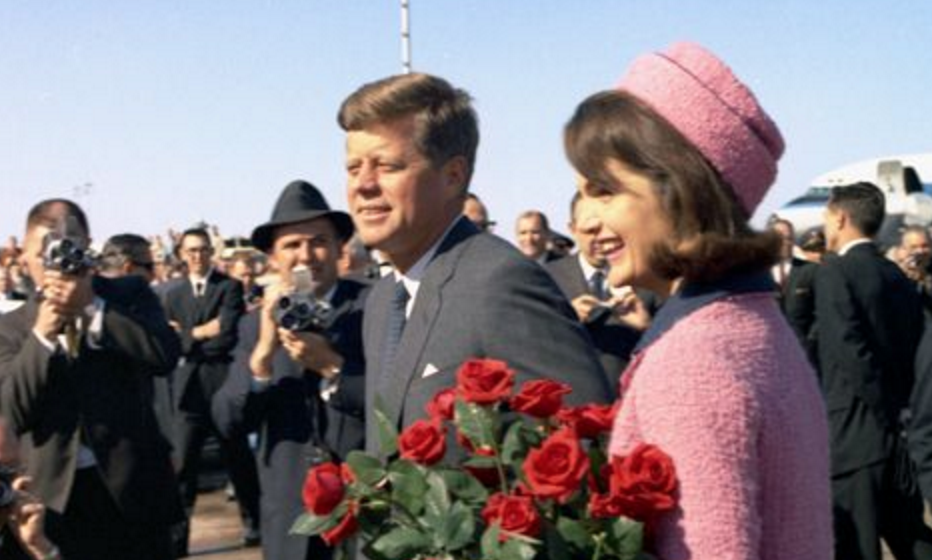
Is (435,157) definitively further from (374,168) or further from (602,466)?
(602,466)

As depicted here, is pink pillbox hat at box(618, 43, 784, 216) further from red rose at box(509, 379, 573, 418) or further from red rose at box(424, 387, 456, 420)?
red rose at box(424, 387, 456, 420)

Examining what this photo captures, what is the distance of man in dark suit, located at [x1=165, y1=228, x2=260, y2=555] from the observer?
9.17 meters

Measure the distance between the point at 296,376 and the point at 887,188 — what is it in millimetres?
25915

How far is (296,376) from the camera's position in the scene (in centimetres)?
Result: 495

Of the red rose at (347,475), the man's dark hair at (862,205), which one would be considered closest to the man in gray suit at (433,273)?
the red rose at (347,475)

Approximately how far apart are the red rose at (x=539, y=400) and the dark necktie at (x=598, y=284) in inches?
172

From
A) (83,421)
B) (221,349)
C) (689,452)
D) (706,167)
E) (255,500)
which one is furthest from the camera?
(221,349)

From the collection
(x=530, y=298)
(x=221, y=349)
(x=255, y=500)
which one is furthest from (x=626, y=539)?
(x=221, y=349)

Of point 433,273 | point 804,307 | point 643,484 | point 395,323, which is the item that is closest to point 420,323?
point 433,273

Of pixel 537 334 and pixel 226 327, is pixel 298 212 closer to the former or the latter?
pixel 537 334

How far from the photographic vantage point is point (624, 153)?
1944 millimetres

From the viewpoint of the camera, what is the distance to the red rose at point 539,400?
77.1 inches

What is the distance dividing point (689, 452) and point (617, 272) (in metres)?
0.35

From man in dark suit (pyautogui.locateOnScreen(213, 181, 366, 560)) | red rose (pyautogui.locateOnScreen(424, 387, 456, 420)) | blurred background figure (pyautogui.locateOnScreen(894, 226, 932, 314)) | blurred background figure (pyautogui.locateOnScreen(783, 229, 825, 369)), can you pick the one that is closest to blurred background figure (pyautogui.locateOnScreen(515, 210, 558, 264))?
blurred background figure (pyautogui.locateOnScreen(783, 229, 825, 369))
